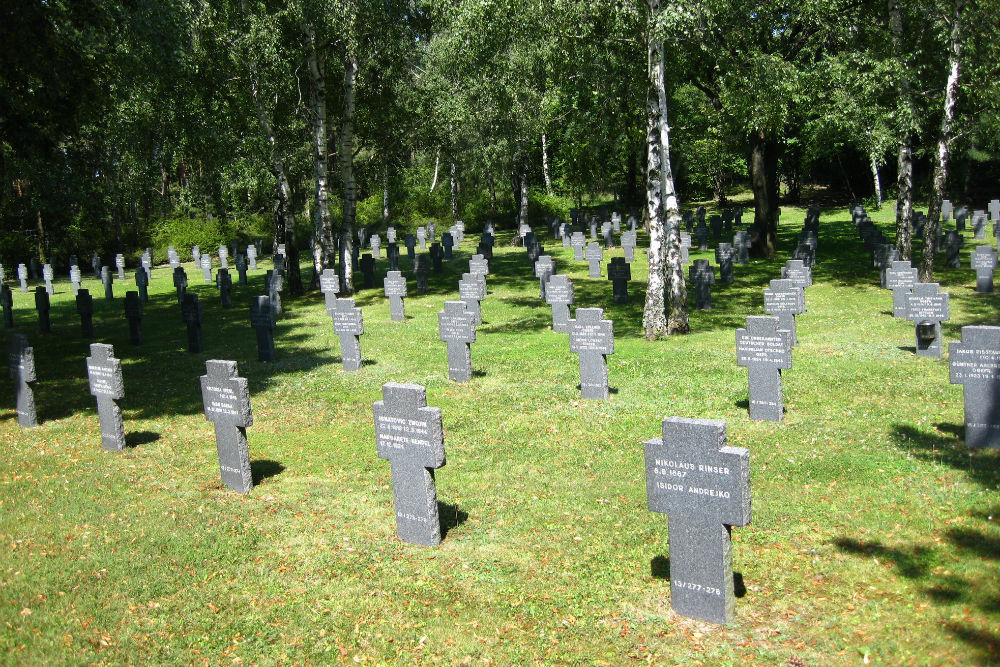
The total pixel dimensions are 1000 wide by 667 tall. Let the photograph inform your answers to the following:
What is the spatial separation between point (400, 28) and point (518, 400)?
1653 centimetres

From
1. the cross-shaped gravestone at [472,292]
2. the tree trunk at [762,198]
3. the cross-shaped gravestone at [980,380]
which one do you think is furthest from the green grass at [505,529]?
the tree trunk at [762,198]

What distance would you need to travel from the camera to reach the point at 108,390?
10.6m

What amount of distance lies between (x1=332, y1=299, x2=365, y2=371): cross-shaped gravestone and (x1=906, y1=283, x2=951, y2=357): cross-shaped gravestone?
31.5 feet

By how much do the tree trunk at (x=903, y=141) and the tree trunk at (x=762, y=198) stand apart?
Result: 16.5 ft

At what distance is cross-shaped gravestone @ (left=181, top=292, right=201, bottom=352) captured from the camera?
715 inches

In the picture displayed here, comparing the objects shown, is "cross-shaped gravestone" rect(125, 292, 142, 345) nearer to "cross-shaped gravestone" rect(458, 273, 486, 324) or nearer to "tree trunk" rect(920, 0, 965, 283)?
"cross-shaped gravestone" rect(458, 273, 486, 324)

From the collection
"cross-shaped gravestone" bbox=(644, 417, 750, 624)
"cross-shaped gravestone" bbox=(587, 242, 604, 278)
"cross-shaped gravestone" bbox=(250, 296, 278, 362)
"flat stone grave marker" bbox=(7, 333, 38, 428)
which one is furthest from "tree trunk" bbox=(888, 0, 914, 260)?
"flat stone grave marker" bbox=(7, 333, 38, 428)

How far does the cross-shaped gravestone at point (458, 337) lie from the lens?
13945 mm

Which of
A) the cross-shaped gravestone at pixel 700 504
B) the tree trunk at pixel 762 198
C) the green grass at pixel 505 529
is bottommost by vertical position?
the green grass at pixel 505 529

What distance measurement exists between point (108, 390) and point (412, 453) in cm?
527

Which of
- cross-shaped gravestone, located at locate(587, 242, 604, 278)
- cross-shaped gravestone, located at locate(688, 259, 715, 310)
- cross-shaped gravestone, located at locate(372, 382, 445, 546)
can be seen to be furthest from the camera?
cross-shaped gravestone, located at locate(587, 242, 604, 278)

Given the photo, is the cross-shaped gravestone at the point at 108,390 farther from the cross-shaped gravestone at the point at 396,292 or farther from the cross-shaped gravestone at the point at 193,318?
the cross-shaped gravestone at the point at 396,292

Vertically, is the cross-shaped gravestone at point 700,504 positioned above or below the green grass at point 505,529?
above

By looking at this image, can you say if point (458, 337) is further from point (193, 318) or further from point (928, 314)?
point (928, 314)
